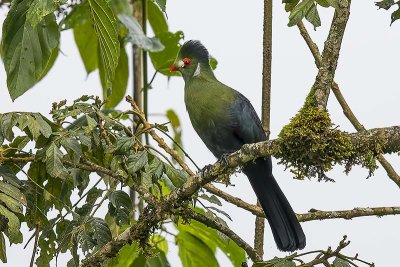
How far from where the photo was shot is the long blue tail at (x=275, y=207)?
3.55 metres

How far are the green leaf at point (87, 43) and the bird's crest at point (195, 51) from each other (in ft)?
1.99

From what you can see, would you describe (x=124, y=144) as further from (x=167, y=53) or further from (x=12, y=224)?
(x=167, y=53)

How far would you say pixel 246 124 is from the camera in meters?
3.78

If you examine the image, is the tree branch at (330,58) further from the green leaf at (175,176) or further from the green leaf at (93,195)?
the green leaf at (93,195)

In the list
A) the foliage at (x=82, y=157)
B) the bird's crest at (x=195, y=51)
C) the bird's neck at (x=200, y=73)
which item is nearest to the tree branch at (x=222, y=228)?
the foliage at (x=82, y=157)

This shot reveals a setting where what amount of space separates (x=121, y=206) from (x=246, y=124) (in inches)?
32.6

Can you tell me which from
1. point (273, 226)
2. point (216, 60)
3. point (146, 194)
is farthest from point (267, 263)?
point (216, 60)

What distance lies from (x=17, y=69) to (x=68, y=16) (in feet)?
4.00

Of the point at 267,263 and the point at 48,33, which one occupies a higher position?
the point at 48,33

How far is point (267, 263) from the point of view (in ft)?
9.19

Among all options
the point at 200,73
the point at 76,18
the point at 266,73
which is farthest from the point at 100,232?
the point at 76,18

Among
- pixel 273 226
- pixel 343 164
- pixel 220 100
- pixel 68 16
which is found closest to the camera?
pixel 343 164

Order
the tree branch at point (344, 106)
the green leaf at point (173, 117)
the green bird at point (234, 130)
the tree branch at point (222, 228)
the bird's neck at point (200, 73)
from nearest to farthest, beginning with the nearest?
the tree branch at point (222, 228), the tree branch at point (344, 106), the green bird at point (234, 130), the bird's neck at point (200, 73), the green leaf at point (173, 117)

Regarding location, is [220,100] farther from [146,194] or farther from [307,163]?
→ [307,163]
